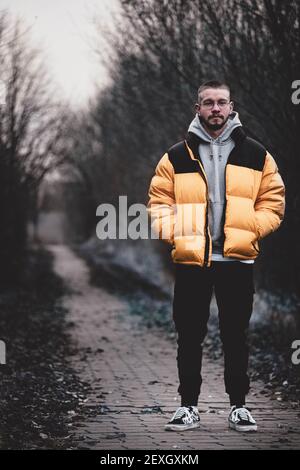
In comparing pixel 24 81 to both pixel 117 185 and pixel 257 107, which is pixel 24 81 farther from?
pixel 117 185

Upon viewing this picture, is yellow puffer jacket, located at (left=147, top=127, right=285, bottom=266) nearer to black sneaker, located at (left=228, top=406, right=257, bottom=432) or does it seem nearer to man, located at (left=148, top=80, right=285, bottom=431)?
man, located at (left=148, top=80, right=285, bottom=431)

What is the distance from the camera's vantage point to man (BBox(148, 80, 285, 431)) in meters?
6.34

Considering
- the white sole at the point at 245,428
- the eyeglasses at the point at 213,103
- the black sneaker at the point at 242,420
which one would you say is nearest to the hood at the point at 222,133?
the eyeglasses at the point at 213,103

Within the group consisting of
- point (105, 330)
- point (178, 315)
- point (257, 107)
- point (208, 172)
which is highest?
point (257, 107)

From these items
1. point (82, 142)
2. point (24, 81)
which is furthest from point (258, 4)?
point (82, 142)

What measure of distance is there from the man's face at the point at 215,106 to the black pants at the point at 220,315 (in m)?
0.97

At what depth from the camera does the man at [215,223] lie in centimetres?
634

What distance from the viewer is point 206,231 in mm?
6328

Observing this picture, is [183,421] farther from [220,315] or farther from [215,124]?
[215,124]

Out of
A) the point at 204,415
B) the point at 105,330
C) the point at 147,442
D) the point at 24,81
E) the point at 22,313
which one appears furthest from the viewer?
the point at 24,81

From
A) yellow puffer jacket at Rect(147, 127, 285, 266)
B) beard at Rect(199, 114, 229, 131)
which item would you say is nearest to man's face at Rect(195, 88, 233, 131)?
beard at Rect(199, 114, 229, 131)

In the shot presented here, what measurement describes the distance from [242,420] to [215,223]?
137 cm

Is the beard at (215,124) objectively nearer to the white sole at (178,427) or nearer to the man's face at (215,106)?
the man's face at (215,106)

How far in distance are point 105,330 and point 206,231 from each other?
8.52 metres
